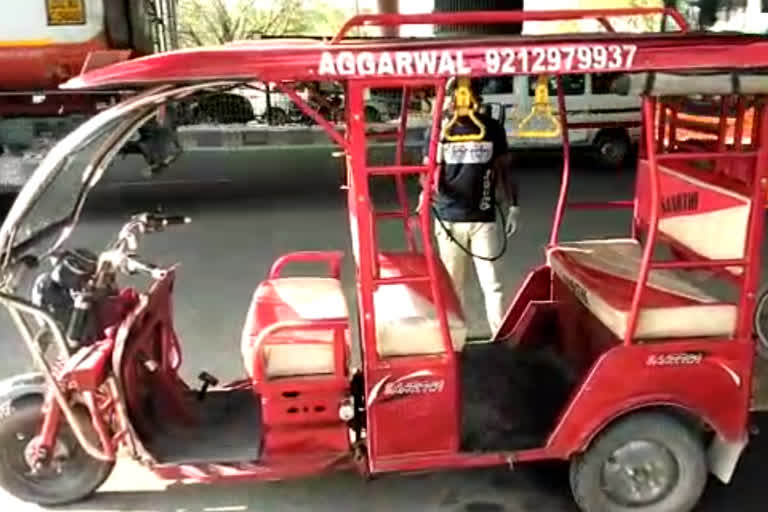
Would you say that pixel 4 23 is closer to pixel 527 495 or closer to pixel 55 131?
pixel 55 131

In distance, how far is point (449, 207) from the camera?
18.6ft

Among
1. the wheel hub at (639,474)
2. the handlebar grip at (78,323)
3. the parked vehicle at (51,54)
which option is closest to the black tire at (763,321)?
the wheel hub at (639,474)

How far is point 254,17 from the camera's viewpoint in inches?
837

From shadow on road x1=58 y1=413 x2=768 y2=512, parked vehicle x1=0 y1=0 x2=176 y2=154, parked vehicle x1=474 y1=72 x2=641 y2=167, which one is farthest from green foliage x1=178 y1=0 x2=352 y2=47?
shadow on road x1=58 y1=413 x2=768 y2=512

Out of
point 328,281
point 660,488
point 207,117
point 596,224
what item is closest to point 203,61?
point 328,281

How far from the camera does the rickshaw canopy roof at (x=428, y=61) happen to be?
11.7 ft

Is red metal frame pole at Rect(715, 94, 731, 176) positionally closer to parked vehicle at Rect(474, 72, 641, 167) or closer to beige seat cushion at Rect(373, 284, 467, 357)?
beige seat cushion at Rect(373, 284, 467, 357)

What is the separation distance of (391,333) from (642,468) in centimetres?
131

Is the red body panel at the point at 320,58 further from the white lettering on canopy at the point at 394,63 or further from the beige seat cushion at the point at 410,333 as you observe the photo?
the beige seat cushion at the point at 410,333

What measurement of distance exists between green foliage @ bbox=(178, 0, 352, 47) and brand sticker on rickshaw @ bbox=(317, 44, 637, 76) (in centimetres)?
1723

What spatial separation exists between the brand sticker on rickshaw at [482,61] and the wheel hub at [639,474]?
5.63 feet

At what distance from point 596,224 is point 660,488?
6.20m

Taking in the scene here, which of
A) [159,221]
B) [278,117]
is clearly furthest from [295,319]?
[278,117]

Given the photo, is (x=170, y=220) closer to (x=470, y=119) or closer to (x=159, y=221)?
(x=159, y=221)
